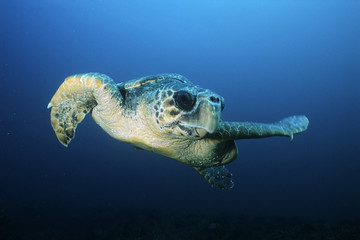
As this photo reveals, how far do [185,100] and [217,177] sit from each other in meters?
2.57

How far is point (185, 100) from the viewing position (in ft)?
5.93

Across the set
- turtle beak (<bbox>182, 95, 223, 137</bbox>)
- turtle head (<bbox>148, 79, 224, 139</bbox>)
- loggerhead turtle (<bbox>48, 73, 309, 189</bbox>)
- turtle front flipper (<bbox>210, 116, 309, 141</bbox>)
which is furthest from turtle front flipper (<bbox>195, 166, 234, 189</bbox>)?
turtle beak (<bbox>182, 95, 223, 137</bbox>)

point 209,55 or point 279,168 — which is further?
point 209,55

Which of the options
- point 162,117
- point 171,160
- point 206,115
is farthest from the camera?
point 171,160

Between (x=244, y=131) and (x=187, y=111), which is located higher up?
(x=244, y=131)

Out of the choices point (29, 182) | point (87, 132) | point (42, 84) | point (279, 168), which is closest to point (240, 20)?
point (279, 168)

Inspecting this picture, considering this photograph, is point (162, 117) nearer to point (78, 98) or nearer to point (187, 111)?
point (187, 111)

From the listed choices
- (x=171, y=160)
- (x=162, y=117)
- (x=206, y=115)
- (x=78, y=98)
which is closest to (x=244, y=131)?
(x=206, y=115)

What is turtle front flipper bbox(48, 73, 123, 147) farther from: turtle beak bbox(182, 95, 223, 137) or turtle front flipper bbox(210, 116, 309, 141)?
turtle front flipper bbox(210, 116, 309, 141)

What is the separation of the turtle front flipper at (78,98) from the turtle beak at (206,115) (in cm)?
117

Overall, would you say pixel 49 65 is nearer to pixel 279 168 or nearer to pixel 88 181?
pixel 88 181

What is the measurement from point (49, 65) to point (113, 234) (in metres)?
62.0

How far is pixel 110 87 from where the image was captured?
234 centimetres

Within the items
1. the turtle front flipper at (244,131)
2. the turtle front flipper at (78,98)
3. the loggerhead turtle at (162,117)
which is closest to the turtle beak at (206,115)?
the loggerhead turtle at (162,117)
